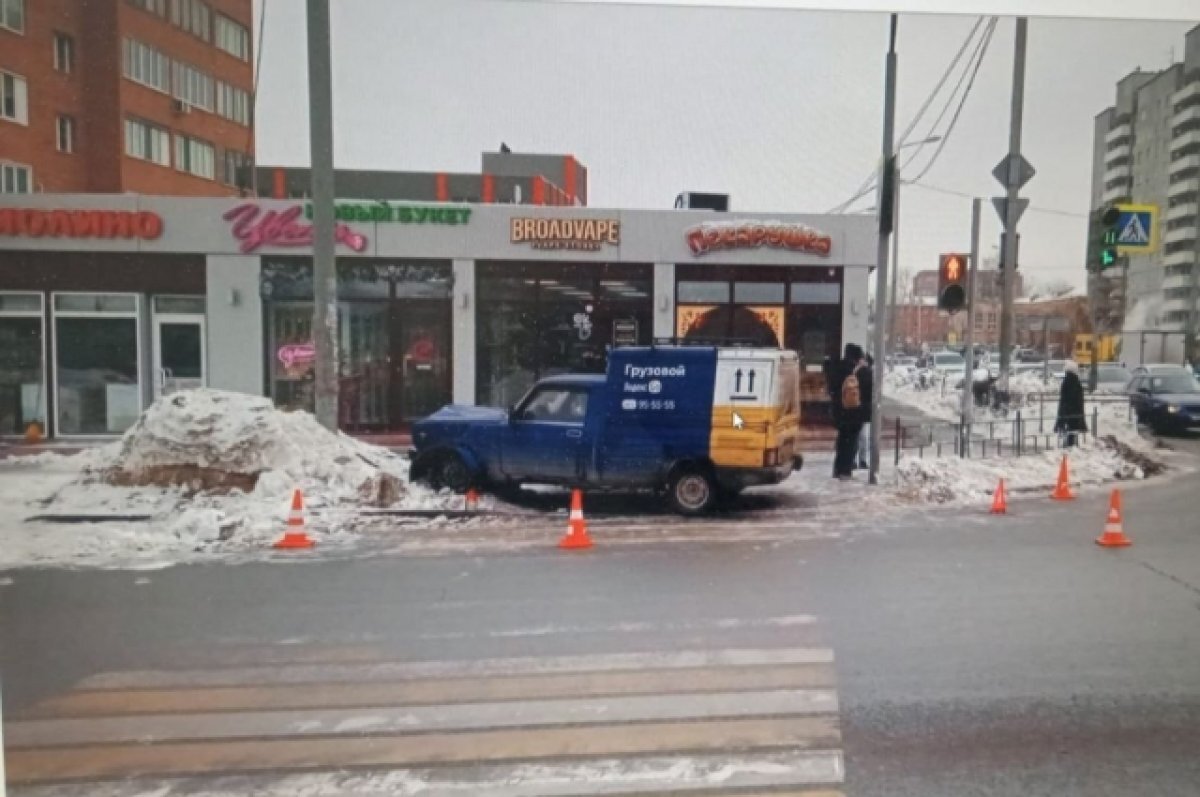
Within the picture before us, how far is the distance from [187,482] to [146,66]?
3.97 ft

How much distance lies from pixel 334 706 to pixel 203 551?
0.85m

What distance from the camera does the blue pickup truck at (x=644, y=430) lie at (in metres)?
2.83

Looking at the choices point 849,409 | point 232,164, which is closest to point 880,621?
point 849,409

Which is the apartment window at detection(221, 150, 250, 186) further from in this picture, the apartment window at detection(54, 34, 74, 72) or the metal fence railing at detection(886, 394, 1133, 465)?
the metal fence railing at detection(886, 394, 1133, 465)

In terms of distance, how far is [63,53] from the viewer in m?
2.12

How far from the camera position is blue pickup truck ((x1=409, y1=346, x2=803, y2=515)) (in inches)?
111

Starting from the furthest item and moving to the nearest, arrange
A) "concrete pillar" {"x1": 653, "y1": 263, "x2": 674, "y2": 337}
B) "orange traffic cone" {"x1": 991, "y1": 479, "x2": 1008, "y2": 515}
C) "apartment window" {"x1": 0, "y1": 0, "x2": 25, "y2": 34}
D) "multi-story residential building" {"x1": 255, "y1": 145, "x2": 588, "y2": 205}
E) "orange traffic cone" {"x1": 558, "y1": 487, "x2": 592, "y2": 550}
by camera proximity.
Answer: "orange traffic cone" {"x1": 991, "y1": 479, "x2": 1008, "y2": 515}
"orange traffic cone" {"x1": 558, "y1": 487, "x2": 592, "y2": 550}
"concrete pillar" {"x1": 653, "y1": 263, "x2": 674, "y2": 337}
"multi-story residential building" {"x1": 255, "y1": 145, "x2": 588, "y2": 205}
"apartment window" {"x1": 0, "y1": 0, "x2": 25, "y2": 34}

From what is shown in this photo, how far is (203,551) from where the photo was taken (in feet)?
8.70

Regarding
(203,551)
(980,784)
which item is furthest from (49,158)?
(980,784)

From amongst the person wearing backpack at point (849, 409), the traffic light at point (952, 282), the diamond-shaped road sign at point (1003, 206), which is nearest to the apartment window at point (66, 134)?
the person wearing backpack at point (849, 409)

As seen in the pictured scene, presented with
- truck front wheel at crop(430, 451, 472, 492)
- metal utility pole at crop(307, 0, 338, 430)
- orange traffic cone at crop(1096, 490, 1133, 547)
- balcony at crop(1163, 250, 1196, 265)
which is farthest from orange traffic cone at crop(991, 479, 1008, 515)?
metal utility pole at crop(307, 0, 338, 430)

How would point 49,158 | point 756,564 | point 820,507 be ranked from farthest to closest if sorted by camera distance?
1. point 820,507
2. point 756,564
3. point 49,158

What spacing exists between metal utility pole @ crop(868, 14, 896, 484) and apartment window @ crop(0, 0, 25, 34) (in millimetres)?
2401

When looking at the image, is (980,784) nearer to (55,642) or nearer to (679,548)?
(679,548)
